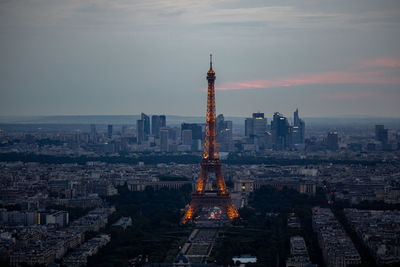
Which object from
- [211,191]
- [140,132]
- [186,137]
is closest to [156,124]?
[140,132]

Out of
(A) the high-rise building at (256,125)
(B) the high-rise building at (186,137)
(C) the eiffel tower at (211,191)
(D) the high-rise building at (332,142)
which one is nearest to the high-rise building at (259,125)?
(A) the high-rise building at (256,125)

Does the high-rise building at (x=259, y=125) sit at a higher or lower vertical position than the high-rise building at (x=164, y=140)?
higher

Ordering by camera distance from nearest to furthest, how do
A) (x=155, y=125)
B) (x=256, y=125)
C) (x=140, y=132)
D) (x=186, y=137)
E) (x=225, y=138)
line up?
(x=225, y=138) → (x=186, y=137) → (x=256, y=125) → (x=140, y=132) → (x=155, y=125)

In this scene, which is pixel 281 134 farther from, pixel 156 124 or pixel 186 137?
pixel 156 124

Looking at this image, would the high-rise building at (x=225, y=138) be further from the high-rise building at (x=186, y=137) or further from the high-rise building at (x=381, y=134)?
the high-rise building at (x=381, y=134)

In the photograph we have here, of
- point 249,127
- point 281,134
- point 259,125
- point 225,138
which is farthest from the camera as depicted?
point 249,127

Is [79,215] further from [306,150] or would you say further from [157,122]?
[157,122]

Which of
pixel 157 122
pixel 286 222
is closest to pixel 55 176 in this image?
pixel 286 222

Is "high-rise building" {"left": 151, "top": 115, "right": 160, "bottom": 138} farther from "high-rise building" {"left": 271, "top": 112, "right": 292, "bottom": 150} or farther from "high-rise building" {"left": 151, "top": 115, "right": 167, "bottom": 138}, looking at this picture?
"high-rise building" {"left": 271, "top": 112, "right": 292, "bottom": 150}
